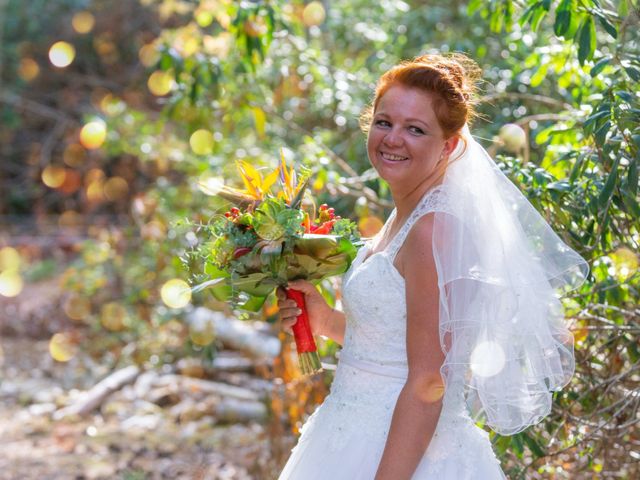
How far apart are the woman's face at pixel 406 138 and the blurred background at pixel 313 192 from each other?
1.95 feet

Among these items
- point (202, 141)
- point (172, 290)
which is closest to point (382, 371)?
point (202, 141)

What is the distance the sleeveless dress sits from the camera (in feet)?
6.79

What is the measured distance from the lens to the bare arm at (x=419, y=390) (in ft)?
6.36

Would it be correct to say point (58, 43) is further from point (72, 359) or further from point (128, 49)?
point (72, 359)

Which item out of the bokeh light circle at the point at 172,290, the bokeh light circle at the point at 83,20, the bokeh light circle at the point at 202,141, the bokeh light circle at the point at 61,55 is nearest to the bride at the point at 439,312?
the bokeh light circle at the point at 202,141

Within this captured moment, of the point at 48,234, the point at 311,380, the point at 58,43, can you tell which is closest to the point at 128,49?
the point at 58,43

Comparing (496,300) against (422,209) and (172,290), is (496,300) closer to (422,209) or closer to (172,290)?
(422,209)

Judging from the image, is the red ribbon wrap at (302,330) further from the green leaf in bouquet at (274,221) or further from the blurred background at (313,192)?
the green leaf in bouquet at (274,221)

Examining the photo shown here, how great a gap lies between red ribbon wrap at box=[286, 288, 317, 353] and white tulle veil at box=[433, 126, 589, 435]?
47 centimetres

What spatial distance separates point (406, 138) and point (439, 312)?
1.47ft

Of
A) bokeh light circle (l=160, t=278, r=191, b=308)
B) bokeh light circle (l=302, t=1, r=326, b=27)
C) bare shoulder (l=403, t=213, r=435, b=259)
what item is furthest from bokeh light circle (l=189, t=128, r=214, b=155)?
bare shoulder (l=403, t=213, r=435, b=259)

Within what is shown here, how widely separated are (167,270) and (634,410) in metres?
3.91

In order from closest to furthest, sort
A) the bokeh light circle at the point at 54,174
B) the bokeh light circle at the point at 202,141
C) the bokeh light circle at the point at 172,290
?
the bokeh light circle at the point at 202,141
the bokeh light circle at the point at 172,290
the bokeh light circle at the point at 54,174

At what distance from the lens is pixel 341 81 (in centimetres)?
→ 464
